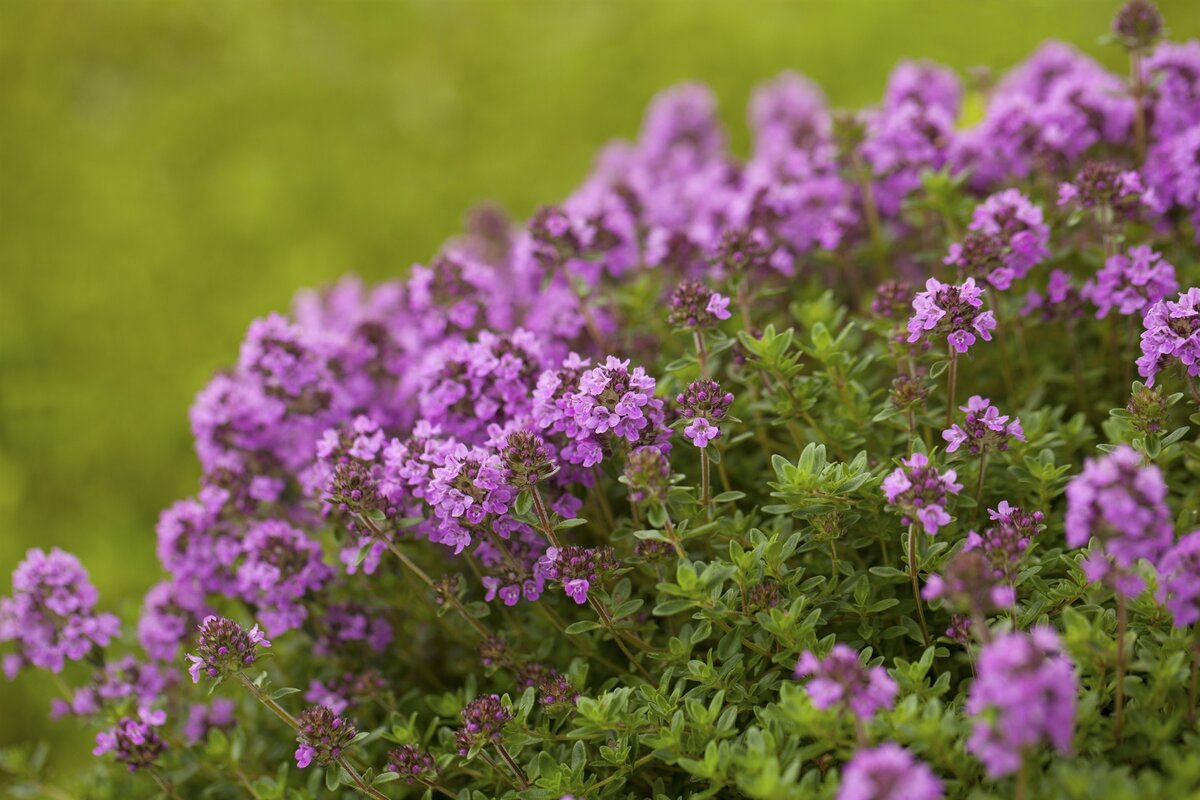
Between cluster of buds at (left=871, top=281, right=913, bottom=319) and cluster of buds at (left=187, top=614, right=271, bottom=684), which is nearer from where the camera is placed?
cluster of buds at (left=187, top=614, right=271, bottom=684)

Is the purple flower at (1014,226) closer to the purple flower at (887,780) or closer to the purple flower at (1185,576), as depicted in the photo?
the purple flower at (1185,576)

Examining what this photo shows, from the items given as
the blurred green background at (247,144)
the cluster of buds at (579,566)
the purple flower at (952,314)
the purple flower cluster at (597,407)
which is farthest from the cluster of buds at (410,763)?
the blurred green background at (247,144)

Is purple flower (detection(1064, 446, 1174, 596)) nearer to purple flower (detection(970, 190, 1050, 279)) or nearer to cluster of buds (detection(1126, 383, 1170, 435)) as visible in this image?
cluster of buds (detection(1126, 383, 1170, 435))

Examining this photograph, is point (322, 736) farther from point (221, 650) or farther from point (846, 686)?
point (846, 686)

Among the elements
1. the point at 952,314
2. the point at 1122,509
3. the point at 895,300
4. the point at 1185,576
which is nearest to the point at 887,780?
the point at 1122,509

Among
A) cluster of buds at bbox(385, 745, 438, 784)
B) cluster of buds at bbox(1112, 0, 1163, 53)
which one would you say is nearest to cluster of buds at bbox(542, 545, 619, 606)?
cluster of buds at bbox(385, 745, 438, 784)

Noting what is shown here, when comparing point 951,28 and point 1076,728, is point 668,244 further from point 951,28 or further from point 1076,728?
point 951,28
